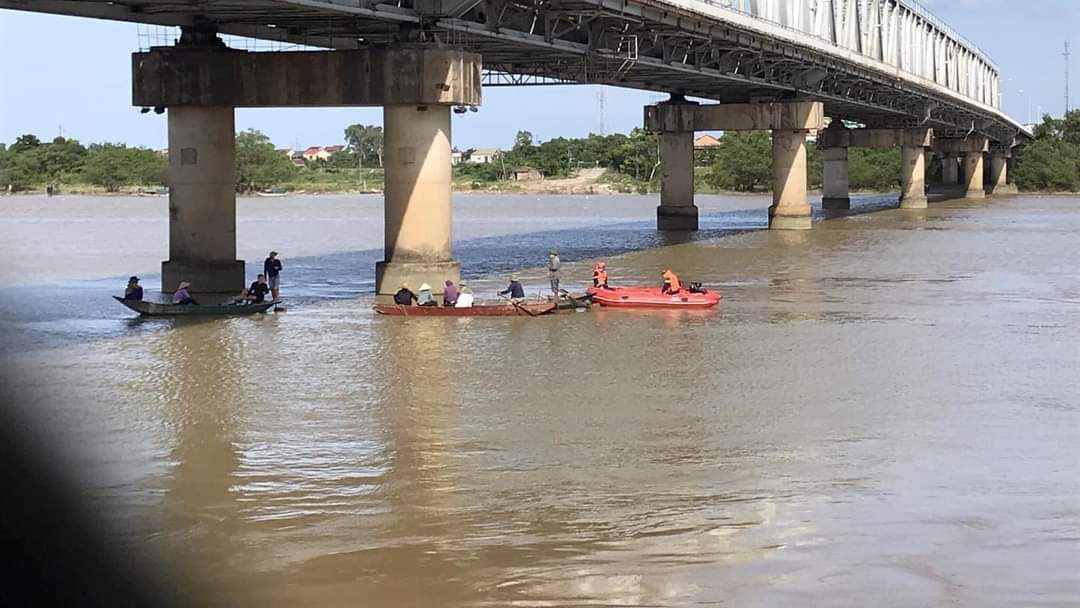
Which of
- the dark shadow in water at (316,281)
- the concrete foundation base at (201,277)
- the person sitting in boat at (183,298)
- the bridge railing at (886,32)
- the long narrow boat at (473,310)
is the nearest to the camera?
the dark shadow in water at (316,281)

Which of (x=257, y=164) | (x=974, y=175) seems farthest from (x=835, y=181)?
(x=257, y=164)

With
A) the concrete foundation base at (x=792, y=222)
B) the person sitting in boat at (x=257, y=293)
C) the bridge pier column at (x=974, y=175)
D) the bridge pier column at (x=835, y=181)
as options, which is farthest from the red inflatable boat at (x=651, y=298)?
the bridge pier column at (x=974, y=175)

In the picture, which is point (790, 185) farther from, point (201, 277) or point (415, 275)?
point (201, 277)

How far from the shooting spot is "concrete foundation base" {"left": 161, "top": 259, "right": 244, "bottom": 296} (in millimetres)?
39094

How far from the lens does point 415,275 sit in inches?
1489

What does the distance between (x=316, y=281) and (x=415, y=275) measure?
7.68 m

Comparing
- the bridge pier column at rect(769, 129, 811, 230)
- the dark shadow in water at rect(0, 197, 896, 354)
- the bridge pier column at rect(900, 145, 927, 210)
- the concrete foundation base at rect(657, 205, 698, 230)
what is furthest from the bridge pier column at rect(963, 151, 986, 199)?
the concrete foundation base at rect(657, 205, 698, 230)

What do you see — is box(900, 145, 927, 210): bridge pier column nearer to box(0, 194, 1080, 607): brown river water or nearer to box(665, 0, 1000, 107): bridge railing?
box(665, 0, 1000, 107): bridge railing

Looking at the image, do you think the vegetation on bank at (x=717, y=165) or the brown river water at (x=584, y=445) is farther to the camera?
the vegetation on bank at (x=717, y=165)

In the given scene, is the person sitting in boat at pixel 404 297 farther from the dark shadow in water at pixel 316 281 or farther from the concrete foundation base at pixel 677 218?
the concrete foundation base at pixel 677 218

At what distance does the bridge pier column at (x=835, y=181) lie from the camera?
344 feet

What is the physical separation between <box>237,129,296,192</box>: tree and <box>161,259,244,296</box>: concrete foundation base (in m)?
132

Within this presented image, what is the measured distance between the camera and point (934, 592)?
13148 millimetres

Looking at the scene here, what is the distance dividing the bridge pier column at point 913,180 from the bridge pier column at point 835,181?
4.29 metres
